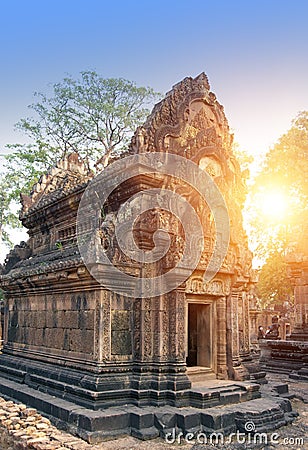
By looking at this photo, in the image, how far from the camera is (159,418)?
6.27 meters

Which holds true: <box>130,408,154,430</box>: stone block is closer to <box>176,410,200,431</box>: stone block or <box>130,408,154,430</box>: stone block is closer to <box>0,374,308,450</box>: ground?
<box>0,374,308,450</box>: ground

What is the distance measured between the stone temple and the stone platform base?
0.02 m

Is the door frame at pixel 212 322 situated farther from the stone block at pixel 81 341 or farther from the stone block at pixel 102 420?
the stone block at pixel 102 420

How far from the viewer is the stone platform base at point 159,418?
602 centimetres

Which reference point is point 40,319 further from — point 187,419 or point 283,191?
point 283,191

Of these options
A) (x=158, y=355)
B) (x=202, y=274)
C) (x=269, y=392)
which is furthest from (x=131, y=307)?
(x=269, y=392)

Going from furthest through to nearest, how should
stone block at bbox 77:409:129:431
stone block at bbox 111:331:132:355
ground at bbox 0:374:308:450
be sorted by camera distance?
stone block at bbox 111:331:132:355, stone block at bbox 77:409:129:431, ground at bbox 0:374:308:450

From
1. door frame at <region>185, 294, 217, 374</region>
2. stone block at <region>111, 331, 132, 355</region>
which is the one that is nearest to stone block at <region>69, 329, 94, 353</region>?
stone block at <region>111, 331, 132, 355</region>

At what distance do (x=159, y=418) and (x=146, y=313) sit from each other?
168 centimetres

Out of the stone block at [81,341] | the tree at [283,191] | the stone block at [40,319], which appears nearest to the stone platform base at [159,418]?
the stone block at [81,341]

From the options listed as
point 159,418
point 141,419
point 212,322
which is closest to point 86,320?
point 141,419

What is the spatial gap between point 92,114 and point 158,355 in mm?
18168

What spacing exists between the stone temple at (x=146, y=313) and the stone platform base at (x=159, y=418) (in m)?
0.02

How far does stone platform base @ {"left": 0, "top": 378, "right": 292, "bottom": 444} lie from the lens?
237 inches
